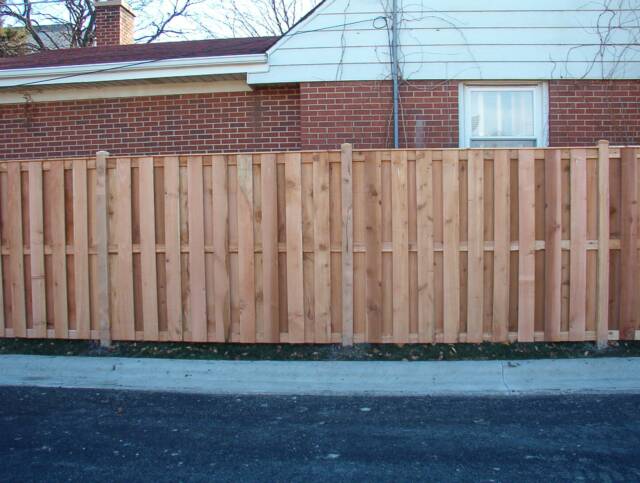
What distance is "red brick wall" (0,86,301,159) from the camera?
29.8 ft

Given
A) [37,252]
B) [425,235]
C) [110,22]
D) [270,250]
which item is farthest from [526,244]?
[110,22]

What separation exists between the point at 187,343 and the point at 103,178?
6.82 ft

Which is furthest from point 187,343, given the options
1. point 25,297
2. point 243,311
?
point 25,297

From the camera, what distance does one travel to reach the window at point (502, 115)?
875 cm

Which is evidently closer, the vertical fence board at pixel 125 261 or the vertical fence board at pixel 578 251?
the vertical fence board at pixel 578 251

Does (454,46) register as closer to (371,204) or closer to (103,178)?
(371,204)

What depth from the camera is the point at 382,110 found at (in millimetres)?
8664

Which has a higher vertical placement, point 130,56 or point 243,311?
point 130,56

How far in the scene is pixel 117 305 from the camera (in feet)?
23.7

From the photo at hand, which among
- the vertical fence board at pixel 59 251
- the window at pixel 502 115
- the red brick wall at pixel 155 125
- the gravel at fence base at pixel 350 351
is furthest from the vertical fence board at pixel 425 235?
the vertical fence board at pixel 59 251

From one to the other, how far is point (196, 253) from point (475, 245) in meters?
3.05

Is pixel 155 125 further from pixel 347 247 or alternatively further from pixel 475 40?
pixel 475 40

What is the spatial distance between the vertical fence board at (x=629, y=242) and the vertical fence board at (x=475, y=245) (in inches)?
59.8

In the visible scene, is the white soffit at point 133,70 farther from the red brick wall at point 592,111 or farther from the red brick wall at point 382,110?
the red brick wall at point 592,111
